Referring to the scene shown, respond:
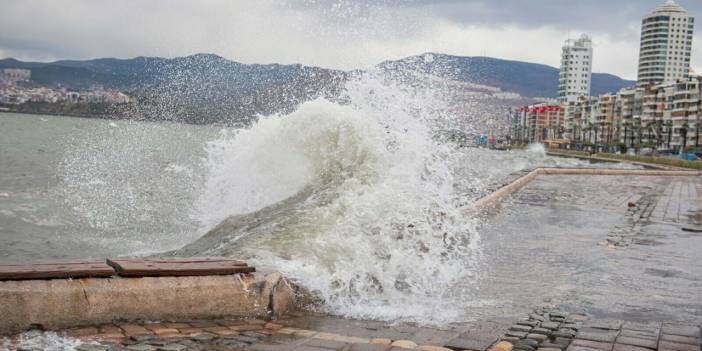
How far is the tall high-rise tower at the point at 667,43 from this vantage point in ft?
618

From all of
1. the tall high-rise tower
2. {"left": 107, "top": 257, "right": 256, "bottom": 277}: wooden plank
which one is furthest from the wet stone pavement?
the tall high-rise tower

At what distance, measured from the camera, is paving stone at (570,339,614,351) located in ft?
14.4

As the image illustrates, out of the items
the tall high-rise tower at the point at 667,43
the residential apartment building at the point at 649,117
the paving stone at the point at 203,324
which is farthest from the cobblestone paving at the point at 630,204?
the tall high-rise tower at the point at 667,43

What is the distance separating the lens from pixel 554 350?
4.32 meters

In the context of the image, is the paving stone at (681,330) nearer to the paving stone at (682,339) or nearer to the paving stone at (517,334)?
the paving stone at (682,339)

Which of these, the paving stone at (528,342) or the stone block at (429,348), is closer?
the stone block at (429,348)

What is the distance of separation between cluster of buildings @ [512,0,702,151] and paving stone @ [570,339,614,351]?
107853mm

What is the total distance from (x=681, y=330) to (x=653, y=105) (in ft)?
448

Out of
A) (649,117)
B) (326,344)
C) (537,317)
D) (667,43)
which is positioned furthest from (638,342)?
(667,43)

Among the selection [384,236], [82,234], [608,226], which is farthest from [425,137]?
[82,234]

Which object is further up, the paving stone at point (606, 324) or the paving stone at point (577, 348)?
the paving stone at point (577, 348)

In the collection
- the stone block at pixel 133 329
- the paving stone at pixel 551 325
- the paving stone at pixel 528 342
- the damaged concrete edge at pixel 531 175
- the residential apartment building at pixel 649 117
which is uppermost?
the residential apartment building at pixel 649 117

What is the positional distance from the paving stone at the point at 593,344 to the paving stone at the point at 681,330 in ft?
2.22

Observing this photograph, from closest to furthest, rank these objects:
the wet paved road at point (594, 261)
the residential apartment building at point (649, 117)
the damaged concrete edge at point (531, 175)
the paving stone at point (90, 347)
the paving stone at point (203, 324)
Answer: the paving stone at point (90, 347), the paving stone at point (203, 324), the wet paved road at point (594, 261), the damaged concrete edge at point (531, 175), the residential apartment building at point (649, 117)
